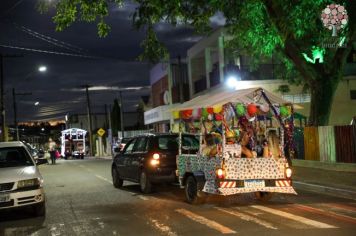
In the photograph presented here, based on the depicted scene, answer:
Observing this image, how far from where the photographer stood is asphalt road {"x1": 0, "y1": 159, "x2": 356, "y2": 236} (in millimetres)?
8961

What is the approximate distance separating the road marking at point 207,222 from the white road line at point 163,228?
2.22ft

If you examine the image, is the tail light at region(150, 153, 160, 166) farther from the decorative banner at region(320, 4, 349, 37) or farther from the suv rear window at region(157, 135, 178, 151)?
the decorative banner at region(320, 4, 349, 37)

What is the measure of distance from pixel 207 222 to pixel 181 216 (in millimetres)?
963

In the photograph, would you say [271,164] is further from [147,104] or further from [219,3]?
[147,104]

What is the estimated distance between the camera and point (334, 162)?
63.5ft

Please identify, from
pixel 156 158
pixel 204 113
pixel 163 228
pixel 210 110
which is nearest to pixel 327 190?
pixel 204 113

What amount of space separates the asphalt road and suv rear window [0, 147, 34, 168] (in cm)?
110

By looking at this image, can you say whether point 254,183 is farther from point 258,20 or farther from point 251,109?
point 258,20

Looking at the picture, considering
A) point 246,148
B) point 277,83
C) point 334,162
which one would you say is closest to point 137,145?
point 246,148

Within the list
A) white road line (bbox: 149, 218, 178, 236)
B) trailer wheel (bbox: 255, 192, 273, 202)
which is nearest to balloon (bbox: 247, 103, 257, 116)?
trailer wheel (bbox: 255, 192, 273, 202)

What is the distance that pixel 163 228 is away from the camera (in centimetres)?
927

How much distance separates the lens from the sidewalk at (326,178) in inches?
536

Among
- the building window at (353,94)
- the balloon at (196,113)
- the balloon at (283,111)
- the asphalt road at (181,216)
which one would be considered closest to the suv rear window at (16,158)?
the asphalt road at (181,216)

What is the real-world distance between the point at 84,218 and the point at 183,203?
2594 mm
